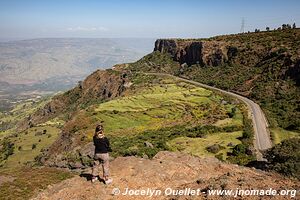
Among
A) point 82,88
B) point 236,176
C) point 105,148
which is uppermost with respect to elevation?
point 105,148

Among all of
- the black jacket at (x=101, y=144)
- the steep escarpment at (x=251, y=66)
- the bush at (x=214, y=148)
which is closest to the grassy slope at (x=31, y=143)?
the steep escarpment at (x=251, y=66)

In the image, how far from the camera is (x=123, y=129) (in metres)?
68.3

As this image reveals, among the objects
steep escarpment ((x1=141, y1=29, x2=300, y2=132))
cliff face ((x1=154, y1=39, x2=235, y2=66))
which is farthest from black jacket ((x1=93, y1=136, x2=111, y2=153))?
cliff face ((x1=154, y1=39, x2=235, y2=66))

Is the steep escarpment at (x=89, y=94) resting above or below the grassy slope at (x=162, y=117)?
below

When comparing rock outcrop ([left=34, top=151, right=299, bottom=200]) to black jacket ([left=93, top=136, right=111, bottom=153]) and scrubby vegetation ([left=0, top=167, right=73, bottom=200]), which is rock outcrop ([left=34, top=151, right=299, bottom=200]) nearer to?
black jacket ([left=93, top=136, right=111, bottom=153])

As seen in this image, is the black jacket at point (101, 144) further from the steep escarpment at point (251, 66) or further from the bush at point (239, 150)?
the steep escarpment at point (251, 66)

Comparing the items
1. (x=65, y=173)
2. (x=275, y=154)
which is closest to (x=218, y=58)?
(x=275, y=154)

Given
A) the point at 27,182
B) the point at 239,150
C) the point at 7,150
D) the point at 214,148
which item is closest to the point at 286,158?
the point at 239,150

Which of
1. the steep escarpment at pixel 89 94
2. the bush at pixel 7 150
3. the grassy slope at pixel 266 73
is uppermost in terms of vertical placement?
the grassy slope at pixel 266 73

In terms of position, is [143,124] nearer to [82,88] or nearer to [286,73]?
[286,73]

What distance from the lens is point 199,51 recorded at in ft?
421

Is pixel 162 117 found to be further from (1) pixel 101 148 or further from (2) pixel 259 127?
(1) pixel 101 148

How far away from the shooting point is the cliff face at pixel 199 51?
A: 11838 centimetres

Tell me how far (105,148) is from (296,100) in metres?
63.6
